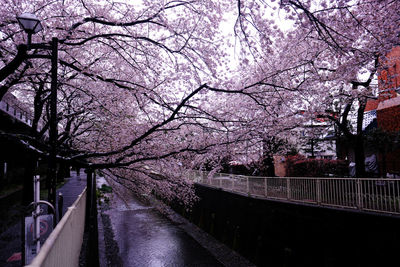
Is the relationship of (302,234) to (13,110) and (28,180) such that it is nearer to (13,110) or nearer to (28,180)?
(28,180)

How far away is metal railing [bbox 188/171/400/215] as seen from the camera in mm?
8164

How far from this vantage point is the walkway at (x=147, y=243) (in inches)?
554

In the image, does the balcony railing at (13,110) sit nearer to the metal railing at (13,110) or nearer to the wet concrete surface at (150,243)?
the metal railing at (13,110)

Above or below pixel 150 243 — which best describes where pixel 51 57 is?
above

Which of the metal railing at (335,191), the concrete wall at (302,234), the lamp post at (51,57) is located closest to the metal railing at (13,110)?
the lamp post at (51,57)

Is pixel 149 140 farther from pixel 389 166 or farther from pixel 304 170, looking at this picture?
pixel 389 166

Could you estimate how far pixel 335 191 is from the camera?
9922 millimetres

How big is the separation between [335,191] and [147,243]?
1225 centimetres

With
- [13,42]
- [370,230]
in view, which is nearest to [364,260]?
[370,230]

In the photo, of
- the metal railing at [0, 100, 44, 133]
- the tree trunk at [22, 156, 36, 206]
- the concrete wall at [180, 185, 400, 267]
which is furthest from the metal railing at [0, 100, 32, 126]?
the concrete wall at [180, 185, 400, 267]

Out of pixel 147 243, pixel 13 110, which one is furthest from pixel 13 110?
pixel 147 243

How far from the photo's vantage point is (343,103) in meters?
14.4

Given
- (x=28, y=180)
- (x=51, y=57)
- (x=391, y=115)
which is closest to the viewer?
(x=51, y=57)

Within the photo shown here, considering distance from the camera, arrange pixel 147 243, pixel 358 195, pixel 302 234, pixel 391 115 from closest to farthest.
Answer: pixel 358 195 < pixel 302 234 < pixel 391 115 < pixel 147 243
